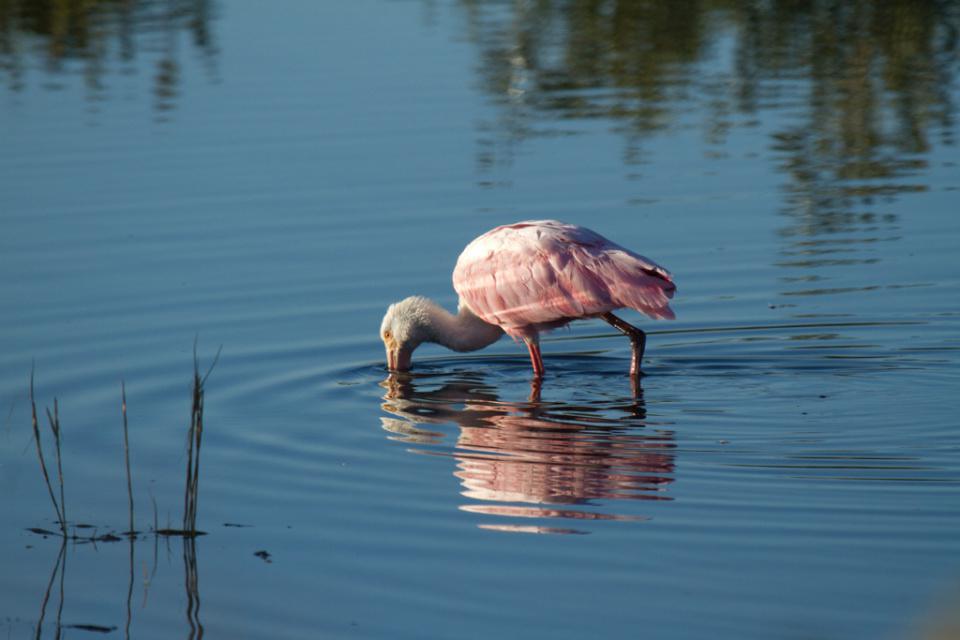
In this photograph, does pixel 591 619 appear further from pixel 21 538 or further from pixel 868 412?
pixel 868 412

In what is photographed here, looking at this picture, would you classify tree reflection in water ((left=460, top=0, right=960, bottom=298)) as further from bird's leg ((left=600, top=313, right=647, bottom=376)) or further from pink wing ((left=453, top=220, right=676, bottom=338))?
pink wing ((left=453, top=220, right=676, bottom=338))

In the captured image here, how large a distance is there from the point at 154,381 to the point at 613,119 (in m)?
7.99

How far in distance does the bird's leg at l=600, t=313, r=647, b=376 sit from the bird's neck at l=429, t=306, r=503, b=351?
799mm

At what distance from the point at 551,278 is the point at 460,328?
914 mm

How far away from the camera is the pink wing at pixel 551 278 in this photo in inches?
347

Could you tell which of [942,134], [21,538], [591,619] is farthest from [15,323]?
[942,134]

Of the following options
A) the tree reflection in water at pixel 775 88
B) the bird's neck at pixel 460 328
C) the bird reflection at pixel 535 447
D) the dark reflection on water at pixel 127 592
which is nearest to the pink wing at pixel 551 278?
the bird's neck at pixel 460 328

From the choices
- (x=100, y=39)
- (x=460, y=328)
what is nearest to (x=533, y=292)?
(x=460, y=328)

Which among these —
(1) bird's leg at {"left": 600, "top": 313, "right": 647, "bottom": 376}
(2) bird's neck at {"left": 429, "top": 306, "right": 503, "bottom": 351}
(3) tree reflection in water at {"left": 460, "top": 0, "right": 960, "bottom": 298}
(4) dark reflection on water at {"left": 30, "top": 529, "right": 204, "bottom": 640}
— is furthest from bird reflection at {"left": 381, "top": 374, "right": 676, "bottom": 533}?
(3) tree reflection in water at {"left": 460, "top": 0, "right": 960, "bottom": 298}

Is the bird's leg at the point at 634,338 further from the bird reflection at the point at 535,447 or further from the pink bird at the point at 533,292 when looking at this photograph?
the bird reflection at the point at 535,447

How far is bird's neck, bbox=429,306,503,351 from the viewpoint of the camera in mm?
9805

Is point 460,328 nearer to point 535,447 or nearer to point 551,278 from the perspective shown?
point 551,278

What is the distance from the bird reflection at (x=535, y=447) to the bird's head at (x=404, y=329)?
5.0 inches

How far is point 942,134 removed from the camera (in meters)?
15.0
